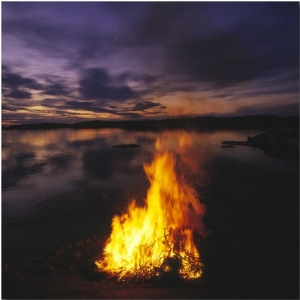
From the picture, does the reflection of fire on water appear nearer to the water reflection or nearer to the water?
the water

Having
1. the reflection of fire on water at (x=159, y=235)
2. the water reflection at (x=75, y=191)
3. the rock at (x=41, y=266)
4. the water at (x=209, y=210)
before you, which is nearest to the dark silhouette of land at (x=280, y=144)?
the water reflection at (x=75, y=191)

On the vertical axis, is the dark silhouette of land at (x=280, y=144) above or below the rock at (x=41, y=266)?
above

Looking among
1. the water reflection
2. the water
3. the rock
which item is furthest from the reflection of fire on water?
the water reflection

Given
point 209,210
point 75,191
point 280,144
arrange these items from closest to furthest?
point 209,210 → point 75,191 → point 280,144

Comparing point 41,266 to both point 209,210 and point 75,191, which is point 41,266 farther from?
point 75,191

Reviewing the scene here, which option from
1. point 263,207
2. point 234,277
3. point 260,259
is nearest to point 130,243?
point 234,277

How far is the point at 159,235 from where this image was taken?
5.90 m

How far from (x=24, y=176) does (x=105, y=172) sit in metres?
5.42

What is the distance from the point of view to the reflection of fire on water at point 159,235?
5.43 meters

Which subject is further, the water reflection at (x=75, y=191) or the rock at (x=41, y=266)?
the water reflection at (x=75, y=191)

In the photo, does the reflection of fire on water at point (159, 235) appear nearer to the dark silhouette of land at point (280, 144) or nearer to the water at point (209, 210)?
the water at point (209, 210)

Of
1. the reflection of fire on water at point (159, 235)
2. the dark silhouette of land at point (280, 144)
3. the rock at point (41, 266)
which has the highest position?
the dark silhouette of land at point (280, 144)

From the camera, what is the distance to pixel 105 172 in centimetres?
1906

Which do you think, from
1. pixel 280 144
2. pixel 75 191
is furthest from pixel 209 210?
pixel 280 144
